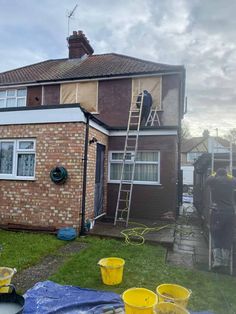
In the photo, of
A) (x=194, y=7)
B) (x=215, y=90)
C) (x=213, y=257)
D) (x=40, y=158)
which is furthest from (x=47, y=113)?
(x=215, y=90)

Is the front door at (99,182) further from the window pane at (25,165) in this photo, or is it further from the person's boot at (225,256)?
the person's boot at (225,256)

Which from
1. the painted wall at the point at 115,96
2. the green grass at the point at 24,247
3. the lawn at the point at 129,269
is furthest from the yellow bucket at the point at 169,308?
the painted wall at the point at 115,96

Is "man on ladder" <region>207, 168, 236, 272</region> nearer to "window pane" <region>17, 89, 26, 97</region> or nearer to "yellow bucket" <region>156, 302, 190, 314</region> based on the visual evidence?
"yellow bucket" <region>156, 302, 190, 314</region>

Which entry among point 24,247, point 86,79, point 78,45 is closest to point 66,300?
point 24,247

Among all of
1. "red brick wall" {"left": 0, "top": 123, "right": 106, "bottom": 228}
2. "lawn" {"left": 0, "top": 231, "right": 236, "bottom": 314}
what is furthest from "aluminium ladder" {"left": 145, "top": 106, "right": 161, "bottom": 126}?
"lawn" {"left": 0, "top": 231, "right": 236, "bottom": 314}

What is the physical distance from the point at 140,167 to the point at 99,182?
1813mm

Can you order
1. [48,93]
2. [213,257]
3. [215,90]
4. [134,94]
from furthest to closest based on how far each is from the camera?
[215,90]
[48,93]
[134,94]
[213,257]

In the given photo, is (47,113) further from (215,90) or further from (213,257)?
(215,90)

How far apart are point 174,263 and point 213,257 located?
2.82 feet

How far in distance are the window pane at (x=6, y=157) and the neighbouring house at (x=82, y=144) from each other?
34 millimetres

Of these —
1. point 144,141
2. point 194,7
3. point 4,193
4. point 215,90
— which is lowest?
point 4,193

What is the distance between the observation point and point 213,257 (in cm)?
560

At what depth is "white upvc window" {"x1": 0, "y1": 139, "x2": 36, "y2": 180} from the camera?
8383mm

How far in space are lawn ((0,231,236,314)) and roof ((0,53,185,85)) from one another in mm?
8938
